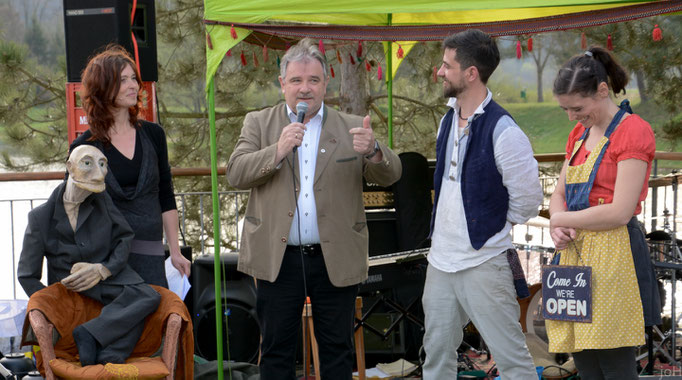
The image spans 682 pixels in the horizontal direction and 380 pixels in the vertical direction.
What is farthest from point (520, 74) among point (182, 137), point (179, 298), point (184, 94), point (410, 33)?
point (179, 298)

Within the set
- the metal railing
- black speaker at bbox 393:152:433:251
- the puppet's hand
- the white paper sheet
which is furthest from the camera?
the metal railing

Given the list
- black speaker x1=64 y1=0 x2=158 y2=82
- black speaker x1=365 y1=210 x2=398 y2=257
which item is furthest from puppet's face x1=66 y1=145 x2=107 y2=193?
black speaker x1=365 y1=210 x2=398 y2=257

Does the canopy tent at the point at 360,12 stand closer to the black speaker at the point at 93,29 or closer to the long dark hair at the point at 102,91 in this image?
the long dark hair at the point at 102,91

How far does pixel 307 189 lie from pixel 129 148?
2.76ft

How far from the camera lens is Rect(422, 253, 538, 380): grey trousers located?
8.27 ft

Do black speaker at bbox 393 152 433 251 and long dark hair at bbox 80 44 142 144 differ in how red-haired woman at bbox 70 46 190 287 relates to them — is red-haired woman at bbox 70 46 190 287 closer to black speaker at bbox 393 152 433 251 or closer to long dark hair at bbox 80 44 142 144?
long dark hair at bbox 80 44 142 144

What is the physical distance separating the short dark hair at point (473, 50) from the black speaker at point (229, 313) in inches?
79.9

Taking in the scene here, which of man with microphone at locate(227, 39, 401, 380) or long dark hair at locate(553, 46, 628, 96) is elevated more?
long dark hair at locate(553, 46, 628, 96)

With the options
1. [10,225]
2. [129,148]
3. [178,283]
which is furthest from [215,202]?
[10,225]

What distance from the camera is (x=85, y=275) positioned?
3.05m

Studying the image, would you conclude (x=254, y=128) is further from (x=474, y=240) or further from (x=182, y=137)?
(x=182, y=137)

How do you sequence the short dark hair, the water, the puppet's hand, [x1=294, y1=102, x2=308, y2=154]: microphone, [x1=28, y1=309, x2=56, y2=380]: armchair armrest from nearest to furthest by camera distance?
the short dark hair → [x1=294, y1=102, x2=308, y2=154]: microphone → [x1=28, y1=309, x2=56, y2=380]: armchair armrest → the puppet's hand → the water

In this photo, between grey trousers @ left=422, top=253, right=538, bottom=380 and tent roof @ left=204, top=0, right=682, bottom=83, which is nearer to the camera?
grey trousers @ left=422, top=253, right=538, bottom=380

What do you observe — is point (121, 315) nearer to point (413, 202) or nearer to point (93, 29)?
point (93, 29)
